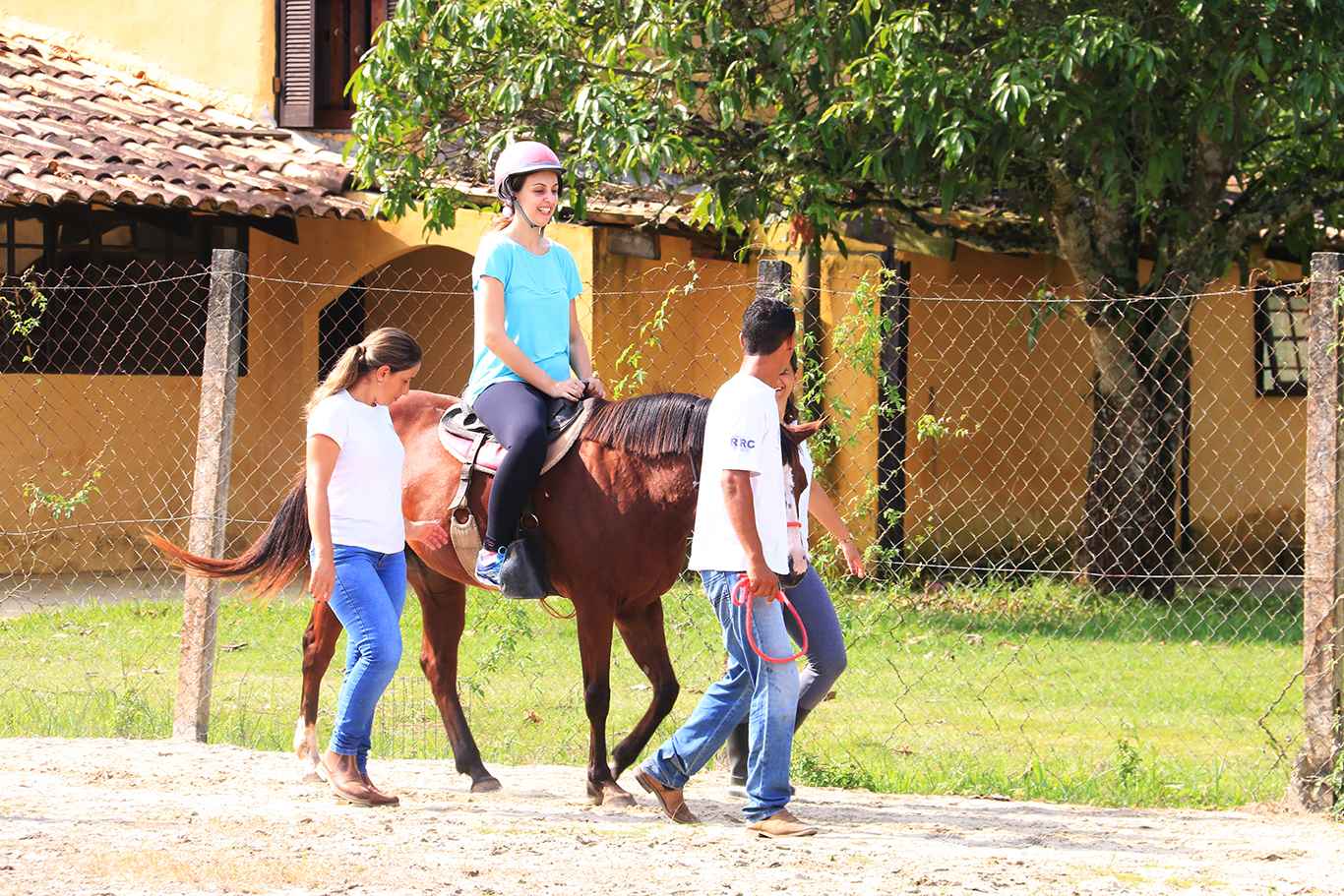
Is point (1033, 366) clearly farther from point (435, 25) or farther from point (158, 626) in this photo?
point (158, 626)

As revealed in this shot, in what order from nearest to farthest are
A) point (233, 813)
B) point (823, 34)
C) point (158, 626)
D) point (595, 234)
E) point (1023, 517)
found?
1. point (233, 813)
2. point (823, 34)
3. point (158, 626)
4. point (595, 234)
5. point (1023, 517)

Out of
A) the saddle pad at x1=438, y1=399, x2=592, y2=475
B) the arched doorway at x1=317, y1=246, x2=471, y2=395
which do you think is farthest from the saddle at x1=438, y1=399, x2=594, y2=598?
the arched doorway at x1=317, y1=246, x2=471, y2=395

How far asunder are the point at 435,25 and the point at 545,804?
588cm

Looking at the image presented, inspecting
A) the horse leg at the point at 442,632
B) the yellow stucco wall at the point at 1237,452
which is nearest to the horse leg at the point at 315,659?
the horse leg at the point at 442,632

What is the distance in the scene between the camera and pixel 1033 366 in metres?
14.2

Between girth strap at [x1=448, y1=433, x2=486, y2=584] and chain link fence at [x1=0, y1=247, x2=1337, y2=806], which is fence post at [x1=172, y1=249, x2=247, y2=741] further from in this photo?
girth strap at [x1=448, y1=433, x2=486, y2=584]

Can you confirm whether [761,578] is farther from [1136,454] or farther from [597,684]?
[1136,454]

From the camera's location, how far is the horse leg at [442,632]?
21.0 feet

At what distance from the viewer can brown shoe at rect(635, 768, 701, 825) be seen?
553 cm

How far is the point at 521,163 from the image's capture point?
5.96 meters

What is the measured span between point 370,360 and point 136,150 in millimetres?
7987

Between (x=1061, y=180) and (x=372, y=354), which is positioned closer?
(x=372, y=354)

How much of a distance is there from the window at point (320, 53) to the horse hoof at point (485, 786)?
30.4 ft

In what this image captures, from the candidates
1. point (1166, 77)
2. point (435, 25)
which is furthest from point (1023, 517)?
point (435, 25)
